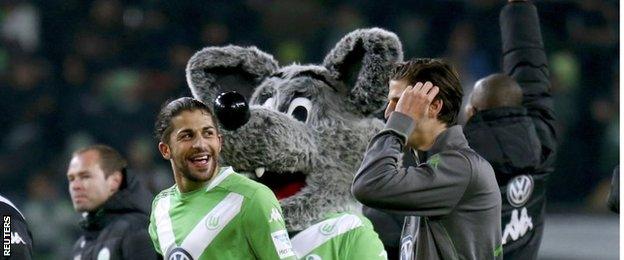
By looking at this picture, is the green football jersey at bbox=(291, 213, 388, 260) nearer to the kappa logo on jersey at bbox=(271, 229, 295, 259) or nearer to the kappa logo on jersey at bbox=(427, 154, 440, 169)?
the kappa logo on jersey at bbox=(271, 229, 295, 259)

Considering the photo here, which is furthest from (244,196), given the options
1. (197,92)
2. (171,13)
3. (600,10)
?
(600,10)

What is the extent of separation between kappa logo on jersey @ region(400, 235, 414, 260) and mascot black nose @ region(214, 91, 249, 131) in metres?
0.64

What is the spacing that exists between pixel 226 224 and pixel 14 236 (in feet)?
2.60

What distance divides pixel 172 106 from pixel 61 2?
14.3 ft

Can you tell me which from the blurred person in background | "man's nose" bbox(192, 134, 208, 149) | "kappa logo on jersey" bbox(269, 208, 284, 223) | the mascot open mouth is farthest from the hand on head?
the blurred person in background

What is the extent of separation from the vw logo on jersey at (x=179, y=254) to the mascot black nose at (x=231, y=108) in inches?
15.7

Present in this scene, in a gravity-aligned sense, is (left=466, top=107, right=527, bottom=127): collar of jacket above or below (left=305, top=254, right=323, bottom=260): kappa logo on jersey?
above

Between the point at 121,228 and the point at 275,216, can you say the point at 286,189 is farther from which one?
the point at 121,228

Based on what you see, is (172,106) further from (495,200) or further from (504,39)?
(504,39)

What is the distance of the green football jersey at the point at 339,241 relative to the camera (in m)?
3.34

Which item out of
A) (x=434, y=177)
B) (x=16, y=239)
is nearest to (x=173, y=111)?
(x=16, y=239)

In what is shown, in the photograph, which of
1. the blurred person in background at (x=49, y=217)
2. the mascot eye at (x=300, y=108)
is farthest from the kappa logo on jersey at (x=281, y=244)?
the blurred person in background at (x=49, y=217)

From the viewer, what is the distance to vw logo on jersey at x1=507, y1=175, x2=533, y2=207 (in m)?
3.87

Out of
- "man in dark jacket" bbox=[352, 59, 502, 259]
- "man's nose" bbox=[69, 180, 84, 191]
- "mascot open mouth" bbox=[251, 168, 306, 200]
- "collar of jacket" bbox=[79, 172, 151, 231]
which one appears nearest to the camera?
"man in dark jacket" bbox=[352, 59, 502, 259]
